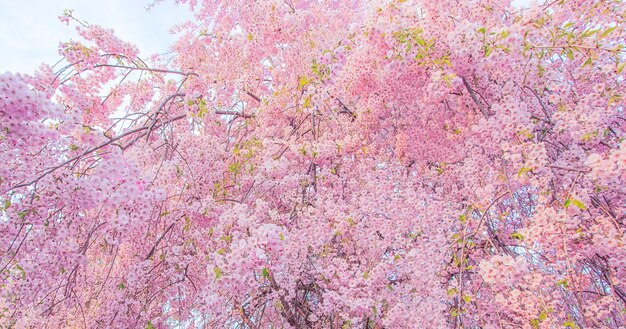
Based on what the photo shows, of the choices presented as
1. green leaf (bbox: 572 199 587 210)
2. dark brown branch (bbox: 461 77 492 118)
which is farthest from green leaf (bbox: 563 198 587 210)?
dark brown branch (bbox: 461 77 492 118)

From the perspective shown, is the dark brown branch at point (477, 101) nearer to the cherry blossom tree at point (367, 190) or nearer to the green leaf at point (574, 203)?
the cherry blossom tree at point (367, 190)

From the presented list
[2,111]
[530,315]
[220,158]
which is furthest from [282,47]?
[530,315]

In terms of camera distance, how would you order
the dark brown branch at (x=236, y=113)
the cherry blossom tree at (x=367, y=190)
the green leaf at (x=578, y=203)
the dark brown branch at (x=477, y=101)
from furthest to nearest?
the dark brown branch at (x=236, y=113) → the dark brown branch at (x=477, y=101) → the cherry blossom tree at (x=367, y=190) → the green leaf at (x=578, y=203)

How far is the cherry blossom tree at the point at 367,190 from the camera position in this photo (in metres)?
2.37

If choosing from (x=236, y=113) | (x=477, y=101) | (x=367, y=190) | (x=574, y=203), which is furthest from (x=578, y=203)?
(x=236, y=113)

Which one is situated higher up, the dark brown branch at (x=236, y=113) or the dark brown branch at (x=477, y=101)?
the dark brown branch at (x=236, y=113)

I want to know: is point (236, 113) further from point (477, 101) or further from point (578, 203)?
point (578, 203)

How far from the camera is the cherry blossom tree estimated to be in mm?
2369

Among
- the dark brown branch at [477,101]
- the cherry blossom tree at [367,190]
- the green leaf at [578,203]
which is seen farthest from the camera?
the dark brown branch at [477,101]

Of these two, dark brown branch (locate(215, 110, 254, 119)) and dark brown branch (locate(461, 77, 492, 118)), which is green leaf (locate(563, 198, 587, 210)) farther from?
dark brown branch (locate(215, 110, 254, 119))

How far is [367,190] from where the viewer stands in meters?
3.69

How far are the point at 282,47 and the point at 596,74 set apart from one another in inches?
150

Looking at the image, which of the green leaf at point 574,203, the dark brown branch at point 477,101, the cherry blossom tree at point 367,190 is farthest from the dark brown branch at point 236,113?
the green leaf at point 574,203

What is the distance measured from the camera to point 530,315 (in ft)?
6.82
